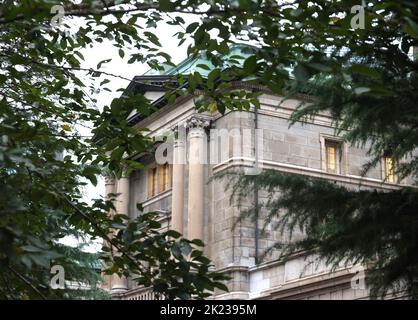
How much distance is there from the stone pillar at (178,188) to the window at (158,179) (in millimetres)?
1607

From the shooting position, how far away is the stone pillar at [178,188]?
31766mm

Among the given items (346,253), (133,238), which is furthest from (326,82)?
(133,238)

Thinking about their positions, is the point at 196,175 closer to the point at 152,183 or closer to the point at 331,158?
the point at 152,183

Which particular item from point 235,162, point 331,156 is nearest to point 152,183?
point 235,162

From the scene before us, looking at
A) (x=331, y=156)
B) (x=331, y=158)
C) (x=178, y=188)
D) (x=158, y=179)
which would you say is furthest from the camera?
(x=158, y=179)

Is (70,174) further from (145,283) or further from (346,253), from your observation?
(346,253)

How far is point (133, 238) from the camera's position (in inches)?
274

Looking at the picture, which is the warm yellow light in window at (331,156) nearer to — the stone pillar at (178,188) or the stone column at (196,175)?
the stone column at (196,175)

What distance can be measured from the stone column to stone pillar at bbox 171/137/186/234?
592 millimetres

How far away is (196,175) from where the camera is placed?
3128 centimetres

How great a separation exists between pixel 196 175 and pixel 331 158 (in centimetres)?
544

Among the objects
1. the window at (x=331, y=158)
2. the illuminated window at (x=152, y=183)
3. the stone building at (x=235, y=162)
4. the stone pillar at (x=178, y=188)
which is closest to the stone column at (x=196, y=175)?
the stone building at (x=235, y=162)

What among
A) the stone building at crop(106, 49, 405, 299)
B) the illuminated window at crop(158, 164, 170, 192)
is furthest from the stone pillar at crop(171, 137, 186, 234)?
the illuminated window at crop(158, 164, 170, 192)
